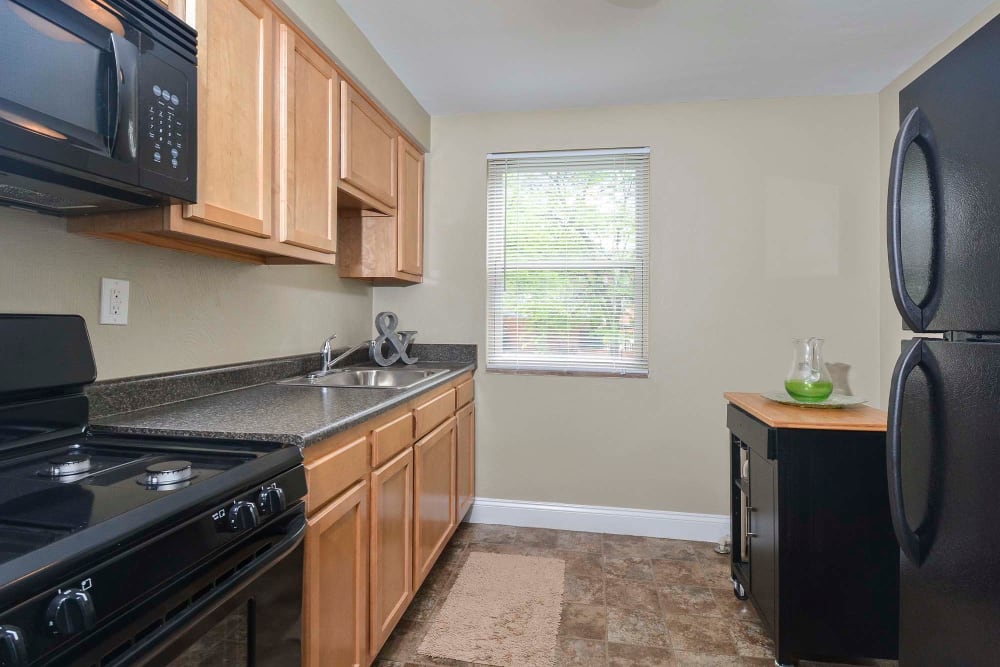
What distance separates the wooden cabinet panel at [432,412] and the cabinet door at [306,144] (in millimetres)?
735

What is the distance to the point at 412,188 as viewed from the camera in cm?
302

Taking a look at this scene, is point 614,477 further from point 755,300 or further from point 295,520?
point 295,520

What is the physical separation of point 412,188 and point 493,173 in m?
0.51

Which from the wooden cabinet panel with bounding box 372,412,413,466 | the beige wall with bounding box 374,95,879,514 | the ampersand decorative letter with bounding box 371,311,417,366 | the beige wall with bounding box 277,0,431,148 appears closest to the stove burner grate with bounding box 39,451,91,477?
the wooden cabinet panel with bounding box 372,412,413,466

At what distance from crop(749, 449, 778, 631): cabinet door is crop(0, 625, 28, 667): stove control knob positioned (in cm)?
196

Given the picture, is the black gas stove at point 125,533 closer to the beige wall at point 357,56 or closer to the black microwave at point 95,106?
the black microwave at point 95,106

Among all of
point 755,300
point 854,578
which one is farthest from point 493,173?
point 854,578

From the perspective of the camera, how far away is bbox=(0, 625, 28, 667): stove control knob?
609 mm

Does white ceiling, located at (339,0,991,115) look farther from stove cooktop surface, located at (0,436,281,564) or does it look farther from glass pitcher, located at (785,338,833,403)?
stove cooktop surface, located at (0,436,281,564)

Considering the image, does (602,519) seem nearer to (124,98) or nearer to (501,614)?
(501,614)

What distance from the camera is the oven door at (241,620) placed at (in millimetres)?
846

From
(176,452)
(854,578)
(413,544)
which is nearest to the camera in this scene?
(176,452)

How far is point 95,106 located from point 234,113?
0.47m

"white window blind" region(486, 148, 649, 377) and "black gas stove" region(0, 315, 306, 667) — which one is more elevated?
"white window blind" region(486, 148, 649, 377)
